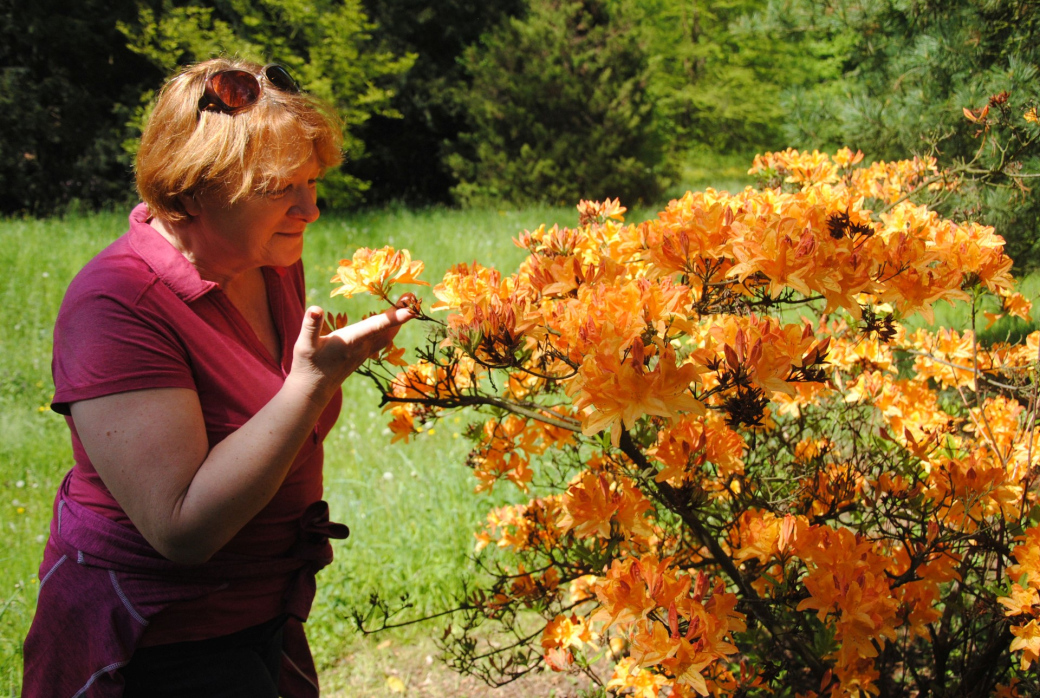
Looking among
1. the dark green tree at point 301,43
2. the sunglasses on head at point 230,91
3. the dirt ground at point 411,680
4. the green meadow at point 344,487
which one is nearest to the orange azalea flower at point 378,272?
the sunglasses on head at point 230,91

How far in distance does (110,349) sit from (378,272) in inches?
17.2

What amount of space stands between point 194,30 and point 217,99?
9.54 meters

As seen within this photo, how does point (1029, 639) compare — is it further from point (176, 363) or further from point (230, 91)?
point (230, 91)

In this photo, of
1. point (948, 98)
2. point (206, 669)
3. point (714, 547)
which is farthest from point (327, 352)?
point (948, 98)

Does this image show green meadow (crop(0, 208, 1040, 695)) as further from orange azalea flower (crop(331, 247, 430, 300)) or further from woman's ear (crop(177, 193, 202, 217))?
woman's ear (crop(177, 193, 202, 217))

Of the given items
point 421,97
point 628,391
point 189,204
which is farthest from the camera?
point 421,97

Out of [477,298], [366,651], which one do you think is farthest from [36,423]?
[477,298]

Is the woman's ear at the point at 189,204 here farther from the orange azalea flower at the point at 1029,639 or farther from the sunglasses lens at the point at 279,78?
the orange azalea flower at the point at 1029,639

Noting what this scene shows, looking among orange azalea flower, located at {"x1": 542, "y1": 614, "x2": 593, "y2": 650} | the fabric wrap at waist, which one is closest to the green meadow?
orange azalea flower, located at {"x1": 542, "y1": 614, "x2": 593, "y2": 650}

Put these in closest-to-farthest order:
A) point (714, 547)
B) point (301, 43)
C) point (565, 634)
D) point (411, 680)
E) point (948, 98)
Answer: point (714, 547)
point (565, 634)
point (411, 680)
point (948, 98)
point (301, 43)

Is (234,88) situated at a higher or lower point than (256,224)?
higher

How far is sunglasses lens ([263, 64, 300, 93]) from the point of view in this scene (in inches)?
55.7

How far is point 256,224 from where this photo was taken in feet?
4.31

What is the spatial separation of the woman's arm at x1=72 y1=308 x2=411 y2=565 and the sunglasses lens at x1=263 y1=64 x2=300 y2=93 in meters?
0.58
